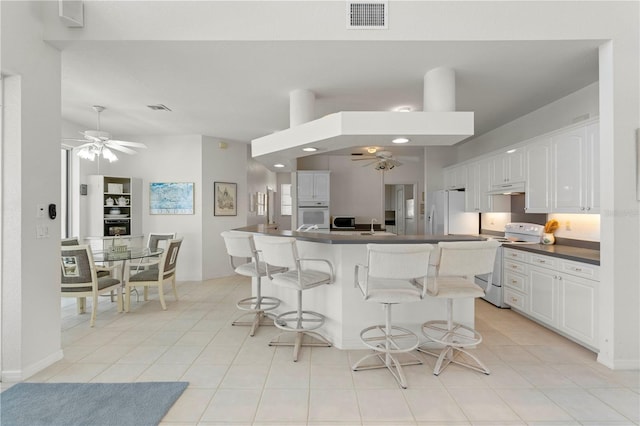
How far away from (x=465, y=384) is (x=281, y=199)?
7720 mm

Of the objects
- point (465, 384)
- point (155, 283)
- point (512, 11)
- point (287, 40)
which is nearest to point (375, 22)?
point (287, 40)

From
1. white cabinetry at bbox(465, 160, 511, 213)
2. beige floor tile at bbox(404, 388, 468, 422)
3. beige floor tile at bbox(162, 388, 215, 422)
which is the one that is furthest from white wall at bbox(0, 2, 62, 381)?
white cabinetry at bbox(465, 160, 511, 213)

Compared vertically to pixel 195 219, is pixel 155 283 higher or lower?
lower

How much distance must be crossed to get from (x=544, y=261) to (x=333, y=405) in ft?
9.03

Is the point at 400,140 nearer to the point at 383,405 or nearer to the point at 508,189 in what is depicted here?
the point at 508,189

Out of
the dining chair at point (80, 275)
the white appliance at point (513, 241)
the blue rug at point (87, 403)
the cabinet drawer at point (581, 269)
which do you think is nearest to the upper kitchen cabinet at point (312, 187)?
the white appliance at point (513, 241)

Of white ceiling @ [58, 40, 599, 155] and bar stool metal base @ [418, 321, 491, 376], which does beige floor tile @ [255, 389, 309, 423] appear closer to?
bar stool metal base @ [418, 321, 491, 376]

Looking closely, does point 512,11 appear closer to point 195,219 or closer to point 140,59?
point 140,59

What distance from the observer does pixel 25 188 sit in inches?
96.3

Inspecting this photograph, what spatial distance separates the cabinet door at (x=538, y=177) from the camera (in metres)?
3.68

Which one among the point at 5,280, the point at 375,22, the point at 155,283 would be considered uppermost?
the point at 375,22

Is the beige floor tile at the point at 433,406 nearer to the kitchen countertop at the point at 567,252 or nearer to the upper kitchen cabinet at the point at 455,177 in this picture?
the kitchen countertop at the point at 567,252

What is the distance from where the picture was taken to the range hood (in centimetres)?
416

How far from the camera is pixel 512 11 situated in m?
2.60
